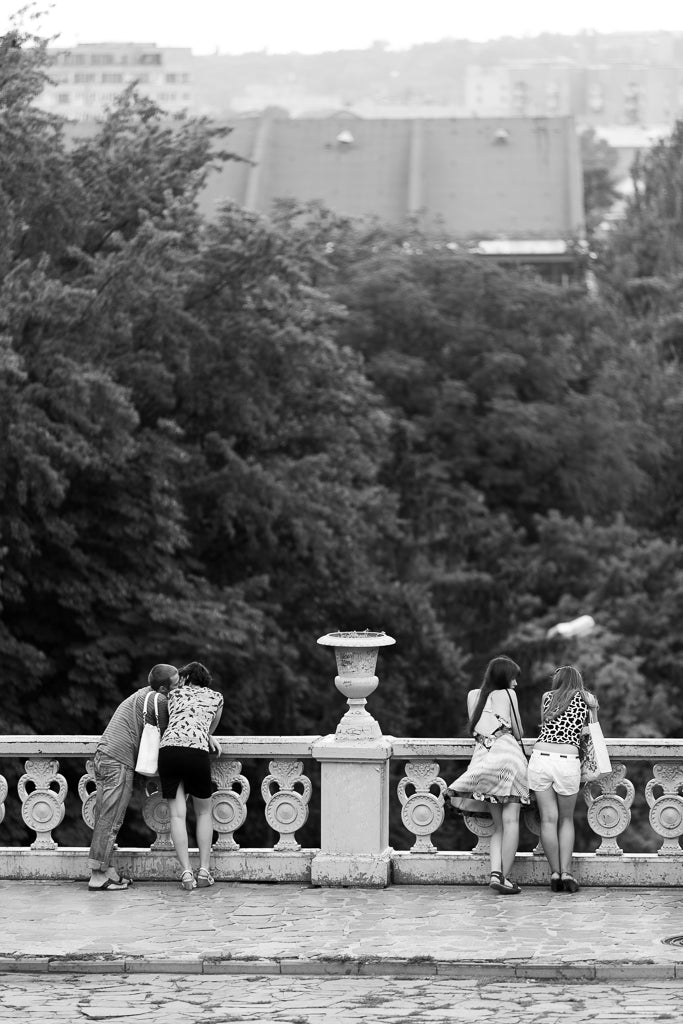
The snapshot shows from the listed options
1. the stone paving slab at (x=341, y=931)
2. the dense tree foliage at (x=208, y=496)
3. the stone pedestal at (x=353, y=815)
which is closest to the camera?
the stone paving slab at (x=341, y=931)

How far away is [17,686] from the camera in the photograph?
70.8 ft

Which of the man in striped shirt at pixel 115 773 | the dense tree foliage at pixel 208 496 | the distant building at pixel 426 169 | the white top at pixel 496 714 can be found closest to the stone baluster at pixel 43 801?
the man in striped shirt at pixel 115 773

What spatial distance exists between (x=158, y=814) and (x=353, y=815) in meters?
1.33

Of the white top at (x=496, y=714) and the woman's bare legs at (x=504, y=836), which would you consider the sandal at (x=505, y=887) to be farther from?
the white top at (x=496, y=714)

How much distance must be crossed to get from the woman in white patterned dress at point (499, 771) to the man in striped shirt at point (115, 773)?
2.01m

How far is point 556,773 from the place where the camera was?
11383 millimetres

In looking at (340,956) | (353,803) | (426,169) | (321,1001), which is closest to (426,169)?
(426,169)

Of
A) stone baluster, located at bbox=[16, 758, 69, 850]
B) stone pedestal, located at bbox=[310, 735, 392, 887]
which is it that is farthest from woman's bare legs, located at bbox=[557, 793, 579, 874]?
stone baluster, located at bbox=[16, 758, 69, 850]

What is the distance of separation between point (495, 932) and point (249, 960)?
152 centimetres

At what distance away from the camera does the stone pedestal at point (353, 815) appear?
38.5 ft

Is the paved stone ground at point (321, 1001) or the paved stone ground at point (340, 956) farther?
the paved stone ground at point (340, 956)

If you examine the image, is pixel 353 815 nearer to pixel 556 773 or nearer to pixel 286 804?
pixel 286 804

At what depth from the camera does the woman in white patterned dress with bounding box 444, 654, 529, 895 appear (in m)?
11.5

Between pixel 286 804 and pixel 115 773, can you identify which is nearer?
pixel 115 773
